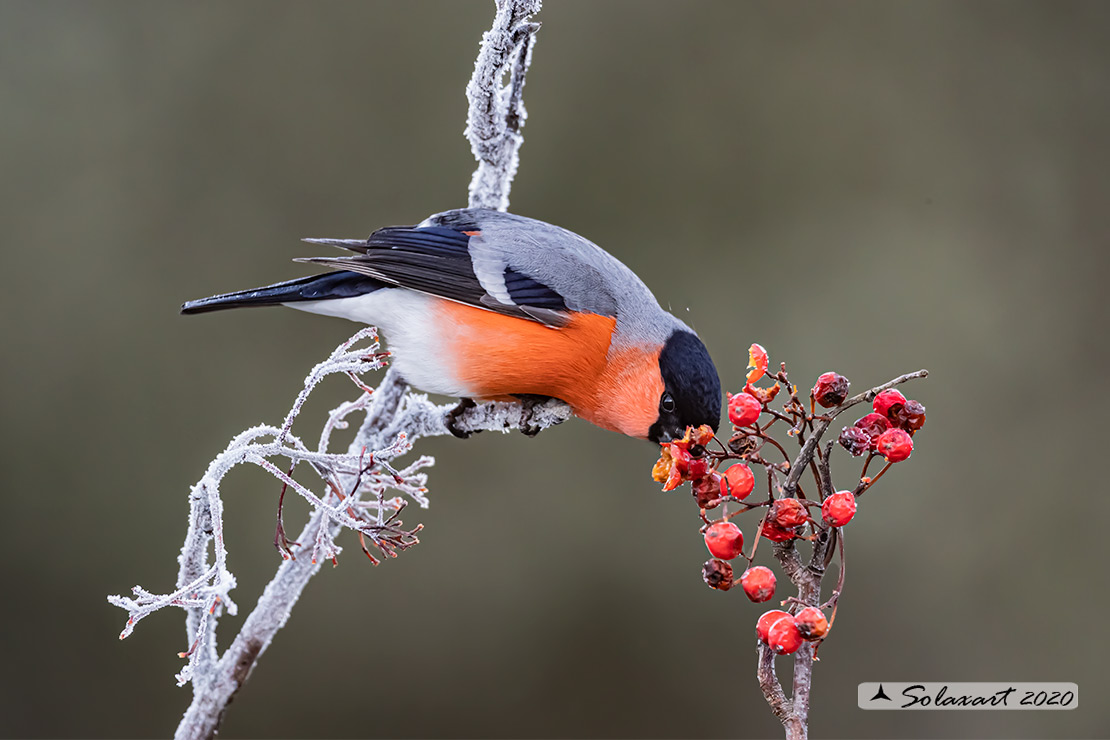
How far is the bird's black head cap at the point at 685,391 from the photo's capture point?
102 centimetres

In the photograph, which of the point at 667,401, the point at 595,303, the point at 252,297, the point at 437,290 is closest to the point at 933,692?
the point at 667,401

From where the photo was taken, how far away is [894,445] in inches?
23.5

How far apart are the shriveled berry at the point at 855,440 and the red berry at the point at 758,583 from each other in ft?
0.35

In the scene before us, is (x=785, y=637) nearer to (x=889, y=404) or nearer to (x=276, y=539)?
(x=889, y=404)

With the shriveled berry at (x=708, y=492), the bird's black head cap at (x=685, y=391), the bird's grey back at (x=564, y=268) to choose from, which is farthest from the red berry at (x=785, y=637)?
the bird's grey back at (x=564, y=268)

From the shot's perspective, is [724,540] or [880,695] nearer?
[724,540]

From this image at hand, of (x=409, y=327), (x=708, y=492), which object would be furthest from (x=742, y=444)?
(x=409, y=327)

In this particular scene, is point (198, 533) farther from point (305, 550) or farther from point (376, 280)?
point (376, 280)

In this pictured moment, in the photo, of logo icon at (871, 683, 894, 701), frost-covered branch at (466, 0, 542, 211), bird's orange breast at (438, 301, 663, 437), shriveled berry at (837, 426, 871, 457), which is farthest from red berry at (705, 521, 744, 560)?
frost-covered branch at (466, 0, 542, 211)

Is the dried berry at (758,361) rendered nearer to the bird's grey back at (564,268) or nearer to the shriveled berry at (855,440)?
the shriveled berry at (855,440)

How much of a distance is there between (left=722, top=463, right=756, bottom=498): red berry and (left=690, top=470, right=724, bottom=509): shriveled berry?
1 cm

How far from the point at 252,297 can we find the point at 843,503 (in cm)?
73

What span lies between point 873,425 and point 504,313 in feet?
1.94

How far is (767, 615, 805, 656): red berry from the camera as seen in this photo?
1.79ft
